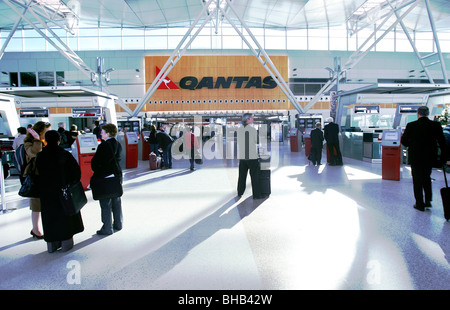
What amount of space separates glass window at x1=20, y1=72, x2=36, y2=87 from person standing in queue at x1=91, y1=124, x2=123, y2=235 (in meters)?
29.6

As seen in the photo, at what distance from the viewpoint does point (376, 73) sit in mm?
29891

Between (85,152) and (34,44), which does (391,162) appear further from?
(34,44)

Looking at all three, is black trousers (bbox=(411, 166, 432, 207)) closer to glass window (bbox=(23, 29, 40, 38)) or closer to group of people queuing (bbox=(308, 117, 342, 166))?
group of people queuing (bbox=(308, 117, 342, 166))

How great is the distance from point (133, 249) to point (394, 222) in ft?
11.3

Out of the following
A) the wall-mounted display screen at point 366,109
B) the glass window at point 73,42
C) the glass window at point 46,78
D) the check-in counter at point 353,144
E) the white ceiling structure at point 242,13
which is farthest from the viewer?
the glass window at point 46,78

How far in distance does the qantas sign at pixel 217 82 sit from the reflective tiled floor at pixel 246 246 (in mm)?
23356

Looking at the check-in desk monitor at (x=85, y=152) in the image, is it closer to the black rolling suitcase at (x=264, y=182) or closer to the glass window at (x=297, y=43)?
the black rolling suitcase at (x=264, y=182)

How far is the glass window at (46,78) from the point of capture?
28.6 meters

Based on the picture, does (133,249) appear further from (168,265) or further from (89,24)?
(89,24)

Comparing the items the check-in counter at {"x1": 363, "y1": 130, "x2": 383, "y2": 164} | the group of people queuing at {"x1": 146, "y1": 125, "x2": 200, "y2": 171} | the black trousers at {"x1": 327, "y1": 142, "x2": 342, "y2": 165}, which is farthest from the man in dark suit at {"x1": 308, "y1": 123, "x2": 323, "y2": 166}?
the group of people queuing at {"x1": 146, "y1": 125, "x2": 200, "y2": 171}

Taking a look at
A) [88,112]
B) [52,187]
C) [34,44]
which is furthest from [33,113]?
[34,44]

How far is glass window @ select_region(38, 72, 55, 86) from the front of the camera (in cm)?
2856

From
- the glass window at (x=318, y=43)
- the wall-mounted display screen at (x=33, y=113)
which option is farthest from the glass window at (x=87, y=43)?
the wall-mounted display screen at (x=33, y=113)
